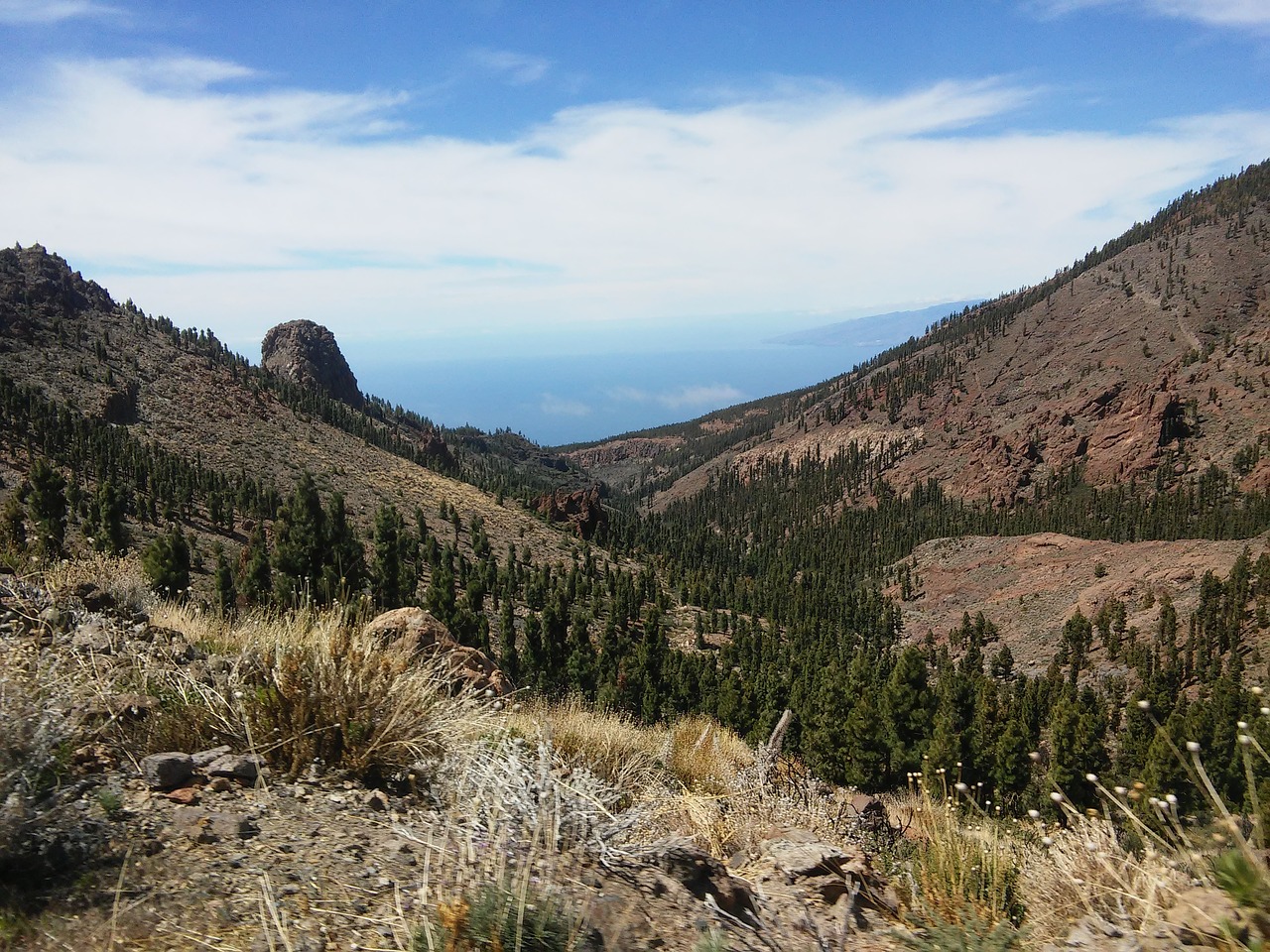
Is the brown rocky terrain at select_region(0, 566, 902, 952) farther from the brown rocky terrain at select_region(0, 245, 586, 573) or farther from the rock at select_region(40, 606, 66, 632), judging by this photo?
the brown rocky terrain at select_region(0, 245, 586, 573)

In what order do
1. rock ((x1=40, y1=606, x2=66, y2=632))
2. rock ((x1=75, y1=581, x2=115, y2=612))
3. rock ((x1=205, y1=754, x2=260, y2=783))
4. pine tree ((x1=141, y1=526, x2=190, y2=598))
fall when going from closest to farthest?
rock ((x1=205, y1=754, x2=260, y2=783)) → rock ((x1=40, y1=606, x2=66, y2=632)) → rock ((x1=75, y1=581, x2=115, y2=612)) → pine tree ((x1=141, y1=526, x2=190, y2=598))

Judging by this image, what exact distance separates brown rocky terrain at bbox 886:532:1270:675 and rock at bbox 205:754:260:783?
5426 cm

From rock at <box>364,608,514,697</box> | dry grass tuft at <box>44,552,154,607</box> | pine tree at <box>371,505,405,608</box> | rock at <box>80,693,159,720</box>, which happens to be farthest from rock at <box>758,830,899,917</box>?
pine tree at <box>371,505,405,608</box>

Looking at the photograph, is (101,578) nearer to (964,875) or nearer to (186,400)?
(964,875)

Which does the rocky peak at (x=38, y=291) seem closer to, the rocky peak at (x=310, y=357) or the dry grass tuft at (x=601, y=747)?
the rocky peak at (x=310, y=357)

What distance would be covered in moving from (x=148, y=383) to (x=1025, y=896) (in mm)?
89504

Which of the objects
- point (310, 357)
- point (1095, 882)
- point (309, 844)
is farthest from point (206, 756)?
point (310, 357)

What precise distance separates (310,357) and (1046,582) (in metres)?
129

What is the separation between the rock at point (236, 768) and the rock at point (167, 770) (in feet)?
0.33

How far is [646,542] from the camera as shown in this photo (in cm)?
10638

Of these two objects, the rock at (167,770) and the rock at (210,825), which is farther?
the rock at (167,770)

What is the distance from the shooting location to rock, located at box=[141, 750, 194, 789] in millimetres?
3208

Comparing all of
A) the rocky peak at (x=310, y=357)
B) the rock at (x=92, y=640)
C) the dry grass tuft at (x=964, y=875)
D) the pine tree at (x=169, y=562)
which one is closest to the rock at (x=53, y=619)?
the rock at (x=92, y=640)

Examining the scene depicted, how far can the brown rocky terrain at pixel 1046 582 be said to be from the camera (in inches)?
2152
